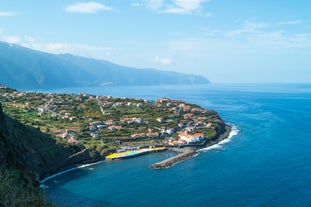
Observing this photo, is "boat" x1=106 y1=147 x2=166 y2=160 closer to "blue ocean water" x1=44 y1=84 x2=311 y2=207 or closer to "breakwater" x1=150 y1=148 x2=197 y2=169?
"blue ocean water" x1=44 y1=84 x2=311 y2=207

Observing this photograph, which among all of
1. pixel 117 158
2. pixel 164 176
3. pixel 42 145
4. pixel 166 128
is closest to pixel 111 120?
pixel 166 128

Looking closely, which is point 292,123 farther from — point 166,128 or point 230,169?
point 230,169

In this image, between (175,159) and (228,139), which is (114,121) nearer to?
(228,139)

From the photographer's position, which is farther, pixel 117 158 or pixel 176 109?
pixel 176 109

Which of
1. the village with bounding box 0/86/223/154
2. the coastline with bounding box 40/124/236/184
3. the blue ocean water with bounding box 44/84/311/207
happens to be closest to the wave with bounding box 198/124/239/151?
the coastline with bounding box 40/124/236/184

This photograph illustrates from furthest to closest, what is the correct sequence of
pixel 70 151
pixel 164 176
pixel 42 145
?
pixel 70 151
pixel 42 145
pixel 164 176

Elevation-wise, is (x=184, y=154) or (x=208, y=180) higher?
(x=184, y=154)

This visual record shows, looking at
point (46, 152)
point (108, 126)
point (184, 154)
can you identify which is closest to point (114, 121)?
point (108, 126)
